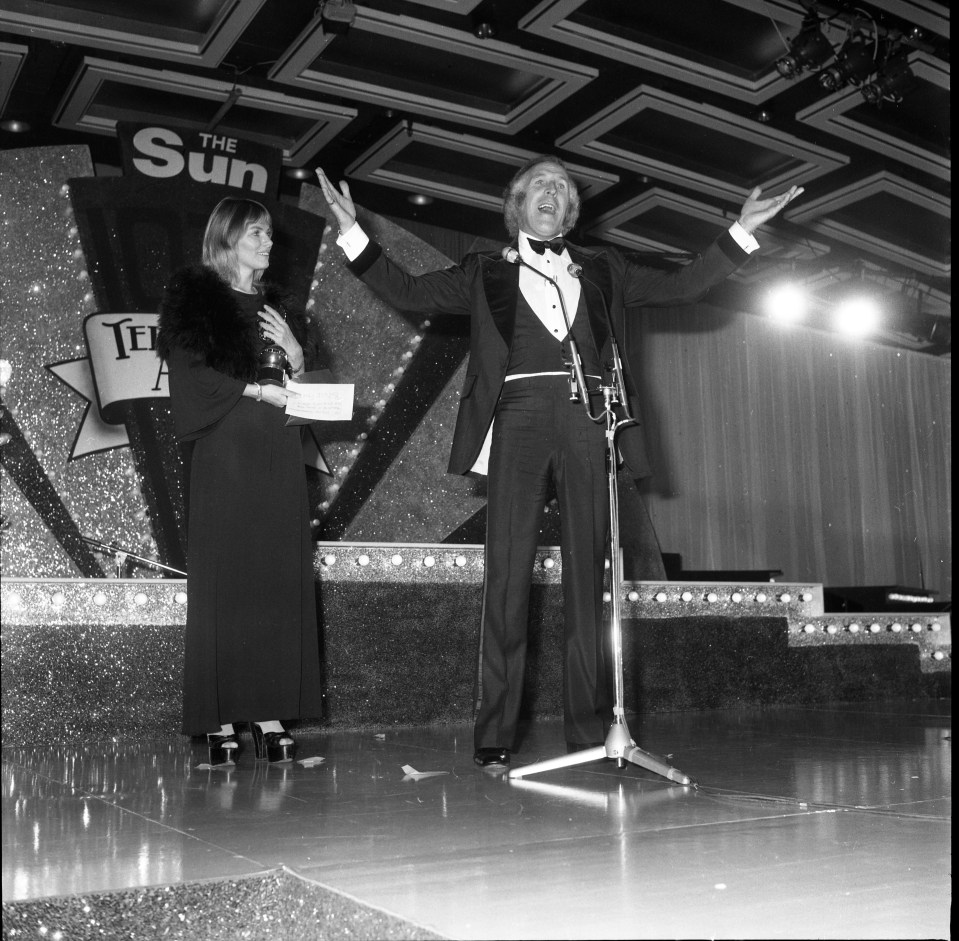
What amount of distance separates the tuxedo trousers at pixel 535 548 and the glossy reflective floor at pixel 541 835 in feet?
0.56

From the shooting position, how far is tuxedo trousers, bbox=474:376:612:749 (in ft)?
9.82

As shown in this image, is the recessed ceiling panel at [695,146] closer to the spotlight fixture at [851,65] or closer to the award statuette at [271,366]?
the spotlight fixture at [851,65]

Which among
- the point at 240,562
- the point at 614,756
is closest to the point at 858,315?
the point at 240,562

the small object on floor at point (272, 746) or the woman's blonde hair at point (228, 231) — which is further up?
the woman's blonde hair at point (228, 231)

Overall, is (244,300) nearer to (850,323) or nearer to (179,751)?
(179,751)

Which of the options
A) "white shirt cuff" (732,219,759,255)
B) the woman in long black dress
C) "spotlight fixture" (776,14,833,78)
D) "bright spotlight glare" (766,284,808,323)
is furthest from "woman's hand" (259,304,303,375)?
"bright spotlight glare" (766,284,808,323)

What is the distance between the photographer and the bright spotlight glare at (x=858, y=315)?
351 inches

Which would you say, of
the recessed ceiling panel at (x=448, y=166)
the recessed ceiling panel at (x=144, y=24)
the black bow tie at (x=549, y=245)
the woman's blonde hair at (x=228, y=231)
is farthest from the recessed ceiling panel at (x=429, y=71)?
the black bow tie at (x=549, y=245)

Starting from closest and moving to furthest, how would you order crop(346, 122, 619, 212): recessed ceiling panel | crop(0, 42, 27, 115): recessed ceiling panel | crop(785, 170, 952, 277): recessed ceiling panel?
crop(0, 42, 27, 115): recessed ceiling panel < crop(346, 122, 619, 212): recessed ceiling panel < crop(785, 170, 952, 277): recessed ceiling panel

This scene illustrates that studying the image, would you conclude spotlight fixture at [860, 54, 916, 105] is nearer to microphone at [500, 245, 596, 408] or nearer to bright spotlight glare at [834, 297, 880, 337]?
microphone at [500, 245, 596, 408]

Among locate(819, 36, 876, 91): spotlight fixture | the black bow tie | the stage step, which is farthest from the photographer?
locate(819, 36, 876, 91): spotlight fixture

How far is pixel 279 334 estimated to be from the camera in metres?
3.30

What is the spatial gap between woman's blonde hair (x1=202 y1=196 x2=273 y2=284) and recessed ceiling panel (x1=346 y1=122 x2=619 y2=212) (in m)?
2.91

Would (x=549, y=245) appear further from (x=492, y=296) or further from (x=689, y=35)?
(x=689, y=35)
